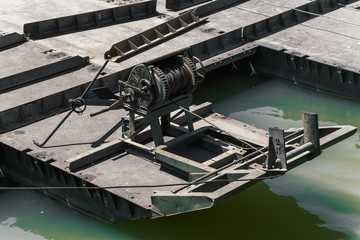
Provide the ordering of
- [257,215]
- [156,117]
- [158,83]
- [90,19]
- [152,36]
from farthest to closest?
[90,19] < [152,36] < [257,215] < [156,117] < [158,83]

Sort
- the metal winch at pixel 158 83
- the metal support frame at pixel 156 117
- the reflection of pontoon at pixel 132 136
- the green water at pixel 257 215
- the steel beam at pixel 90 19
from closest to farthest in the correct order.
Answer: the reflection of pontoon at pixel 132 136 → the metal winch at pixel 158 83 → the metal support frame at pixel 156 117 → the green water at pixel 257 215 → the steel beam at pixel 90 19

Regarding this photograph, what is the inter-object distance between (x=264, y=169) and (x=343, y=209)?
2.90 m

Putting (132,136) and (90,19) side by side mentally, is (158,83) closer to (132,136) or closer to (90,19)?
(132,136)

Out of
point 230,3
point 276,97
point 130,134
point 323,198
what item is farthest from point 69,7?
point 323,198

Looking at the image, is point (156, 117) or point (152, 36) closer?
point (156, 117)

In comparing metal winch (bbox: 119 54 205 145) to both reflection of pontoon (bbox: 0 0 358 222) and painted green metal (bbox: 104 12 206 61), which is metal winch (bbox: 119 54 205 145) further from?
painted green metal (bbox: 104 12 206 61)

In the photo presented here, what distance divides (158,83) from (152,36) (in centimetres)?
666

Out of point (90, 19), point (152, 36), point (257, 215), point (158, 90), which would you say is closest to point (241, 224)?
point (257, 215)

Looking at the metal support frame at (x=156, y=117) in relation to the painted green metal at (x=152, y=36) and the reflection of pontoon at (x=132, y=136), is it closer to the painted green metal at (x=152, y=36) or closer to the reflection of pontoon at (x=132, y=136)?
the reflection of pontoon at (x=132, y=136)

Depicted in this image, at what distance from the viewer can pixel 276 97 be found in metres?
19.9

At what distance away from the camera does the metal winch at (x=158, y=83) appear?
13.7 metres

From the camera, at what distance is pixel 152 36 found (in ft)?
66.1

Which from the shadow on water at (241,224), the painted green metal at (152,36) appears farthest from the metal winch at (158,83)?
the painted green metal at (152,36)

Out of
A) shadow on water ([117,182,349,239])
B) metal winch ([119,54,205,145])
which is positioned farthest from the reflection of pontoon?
shadow on water ([117,182,349,239])
